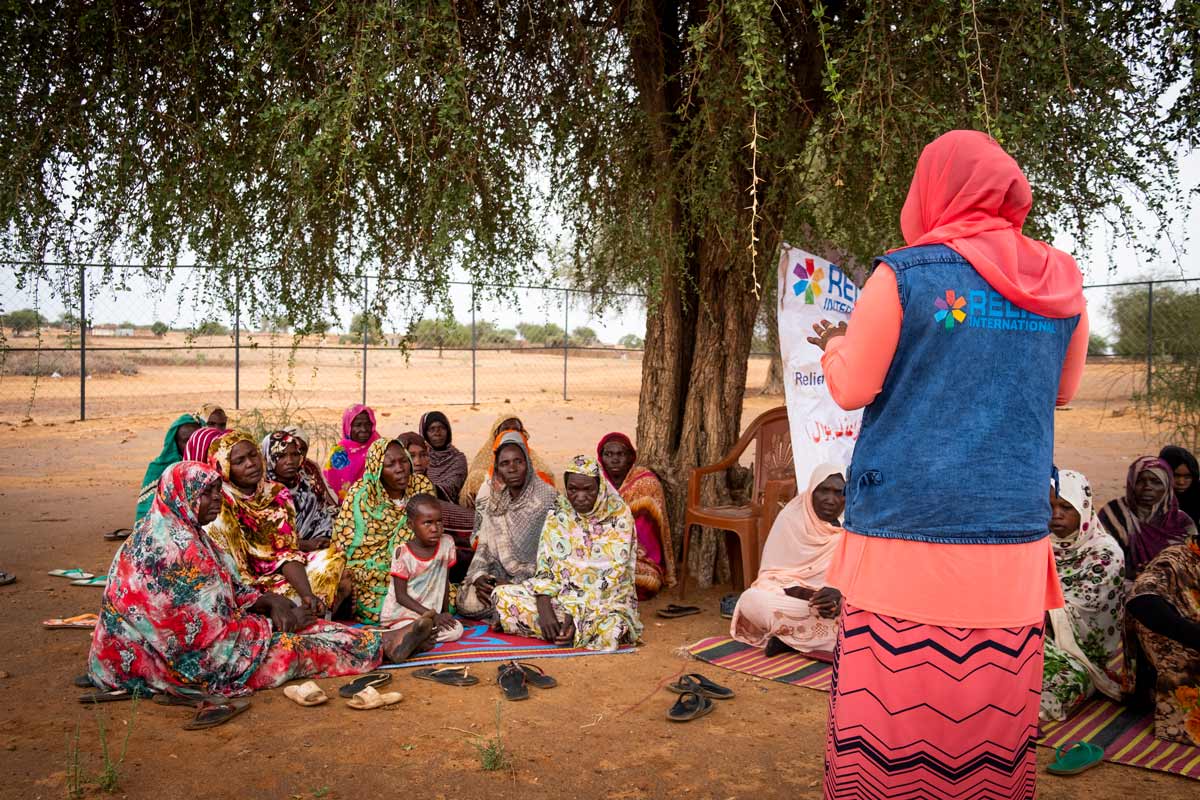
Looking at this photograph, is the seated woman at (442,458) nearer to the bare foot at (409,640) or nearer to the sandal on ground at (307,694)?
the bare foot at (409,640)

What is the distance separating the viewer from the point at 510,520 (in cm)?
654

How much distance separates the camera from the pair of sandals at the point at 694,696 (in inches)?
179

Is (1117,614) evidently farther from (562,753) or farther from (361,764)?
(361,764)

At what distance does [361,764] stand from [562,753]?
83cm

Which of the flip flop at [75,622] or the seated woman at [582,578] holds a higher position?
the seated woman at [582,578]

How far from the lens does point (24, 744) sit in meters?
4.08

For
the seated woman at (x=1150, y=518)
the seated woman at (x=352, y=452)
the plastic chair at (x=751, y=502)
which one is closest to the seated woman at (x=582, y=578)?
the plastic chair at (x=751, y=502)

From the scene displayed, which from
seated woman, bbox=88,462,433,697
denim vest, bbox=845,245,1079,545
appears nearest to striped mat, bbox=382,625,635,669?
seated woman, bbox=88,462,433,697

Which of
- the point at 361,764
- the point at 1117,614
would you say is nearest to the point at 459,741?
the point at 361,764

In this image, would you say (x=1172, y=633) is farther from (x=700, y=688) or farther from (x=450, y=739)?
(x=450, y=739)

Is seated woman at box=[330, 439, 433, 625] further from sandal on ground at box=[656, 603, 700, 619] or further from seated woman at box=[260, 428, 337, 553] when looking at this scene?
sandal on ground at box=[656, 603, 700, 619]

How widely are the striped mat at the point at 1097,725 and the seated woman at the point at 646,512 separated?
4.17ft

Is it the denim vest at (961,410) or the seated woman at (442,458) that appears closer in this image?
the denim vest at (961,410)

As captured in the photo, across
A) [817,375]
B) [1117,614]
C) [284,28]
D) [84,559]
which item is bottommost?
[84,559]
